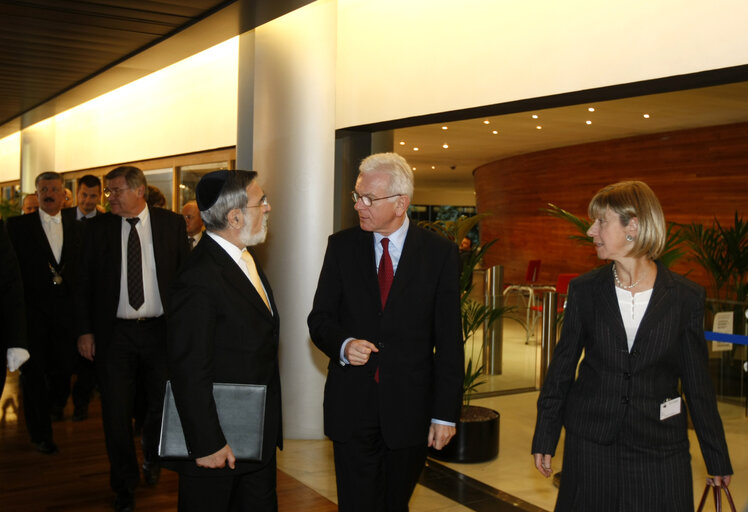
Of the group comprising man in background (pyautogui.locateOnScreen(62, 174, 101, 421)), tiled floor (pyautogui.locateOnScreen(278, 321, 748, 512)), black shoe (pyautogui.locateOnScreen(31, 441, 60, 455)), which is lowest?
tiled floor (pyautogui.locateOnScreen(278, 321, 748, 512))

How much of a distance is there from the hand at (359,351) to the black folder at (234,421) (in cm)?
33

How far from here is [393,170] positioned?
9.82ft

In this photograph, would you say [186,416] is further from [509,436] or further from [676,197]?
[676,197]

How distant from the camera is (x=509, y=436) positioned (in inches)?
254

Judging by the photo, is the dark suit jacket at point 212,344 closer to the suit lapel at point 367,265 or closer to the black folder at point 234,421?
the black folder at point 234,421

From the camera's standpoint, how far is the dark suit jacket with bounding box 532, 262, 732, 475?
8.38 ft

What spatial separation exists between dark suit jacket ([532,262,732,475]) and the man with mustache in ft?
13.9

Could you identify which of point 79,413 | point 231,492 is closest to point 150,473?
point 79,413

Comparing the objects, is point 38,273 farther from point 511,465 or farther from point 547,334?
point 547,334

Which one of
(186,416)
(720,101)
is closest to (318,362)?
(186,416)

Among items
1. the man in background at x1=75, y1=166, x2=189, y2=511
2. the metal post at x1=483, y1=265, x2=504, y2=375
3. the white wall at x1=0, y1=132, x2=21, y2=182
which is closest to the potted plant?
the man in background at x1=75, y1=166, x2=189, y2=511

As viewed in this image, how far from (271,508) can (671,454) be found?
57.2 inches

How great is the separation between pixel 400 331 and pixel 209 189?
89 centimetres

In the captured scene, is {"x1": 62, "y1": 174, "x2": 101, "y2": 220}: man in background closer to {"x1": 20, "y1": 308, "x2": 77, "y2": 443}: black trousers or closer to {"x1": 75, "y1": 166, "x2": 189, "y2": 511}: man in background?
{"x1": 20, "y1": 308, "x2": 77, "y2": 443}: black trousers
